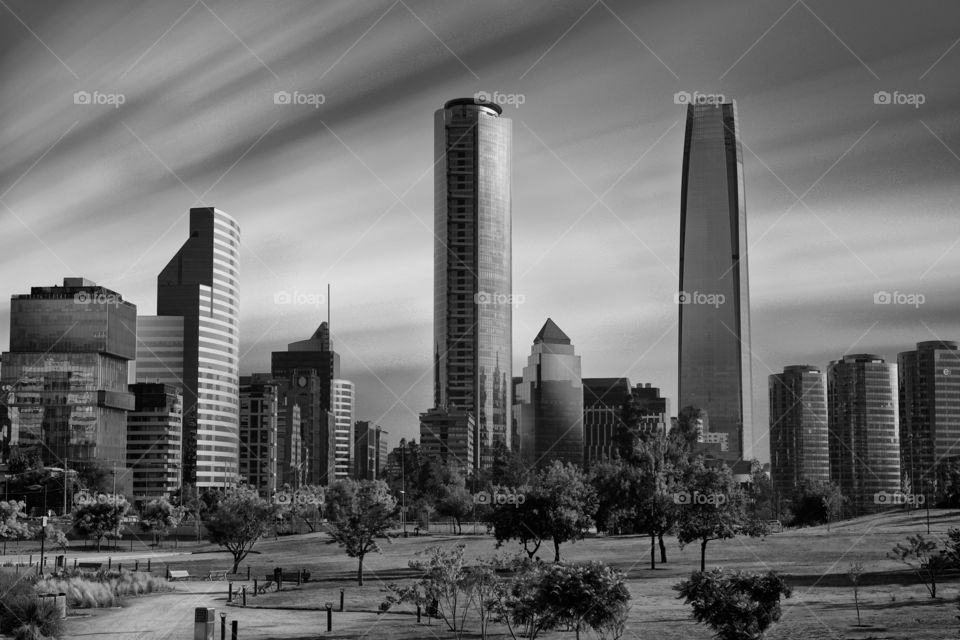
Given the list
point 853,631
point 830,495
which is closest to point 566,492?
point 853,631

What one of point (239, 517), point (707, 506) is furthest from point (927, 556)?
point (239, 517)

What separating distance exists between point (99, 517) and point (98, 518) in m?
0.18

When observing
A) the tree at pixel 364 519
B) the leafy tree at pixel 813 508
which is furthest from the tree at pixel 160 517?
the leafy tree at pixel 813 508

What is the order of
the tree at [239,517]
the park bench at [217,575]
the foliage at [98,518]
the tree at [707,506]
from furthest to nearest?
1. the foliage at [98,518]
2. the park bench at [217,575]
3. the tree at [239,517]
4. the tree at [707,506]

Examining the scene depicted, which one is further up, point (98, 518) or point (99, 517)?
point (99, 517)

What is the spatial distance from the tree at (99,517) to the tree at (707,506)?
80.3 m

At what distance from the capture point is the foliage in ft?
421

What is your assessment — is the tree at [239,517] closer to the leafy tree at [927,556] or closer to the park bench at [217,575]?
the park bench at [217,575]

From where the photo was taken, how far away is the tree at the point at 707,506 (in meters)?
74.5

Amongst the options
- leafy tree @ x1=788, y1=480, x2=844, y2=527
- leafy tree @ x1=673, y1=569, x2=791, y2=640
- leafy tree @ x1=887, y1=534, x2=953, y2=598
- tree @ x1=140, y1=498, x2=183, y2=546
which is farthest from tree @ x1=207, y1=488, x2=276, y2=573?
leafy tree @ x1=788, y1=480, x2=844, y2=527

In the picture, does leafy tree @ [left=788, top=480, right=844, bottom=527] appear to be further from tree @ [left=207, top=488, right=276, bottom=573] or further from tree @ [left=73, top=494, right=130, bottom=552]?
tree @ [left=73, top=494, right=130, bottom=552]

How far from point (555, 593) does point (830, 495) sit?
15389cm

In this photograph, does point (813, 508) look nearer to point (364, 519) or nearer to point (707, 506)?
point (707, 506)

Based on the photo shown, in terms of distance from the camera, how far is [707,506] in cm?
7531
